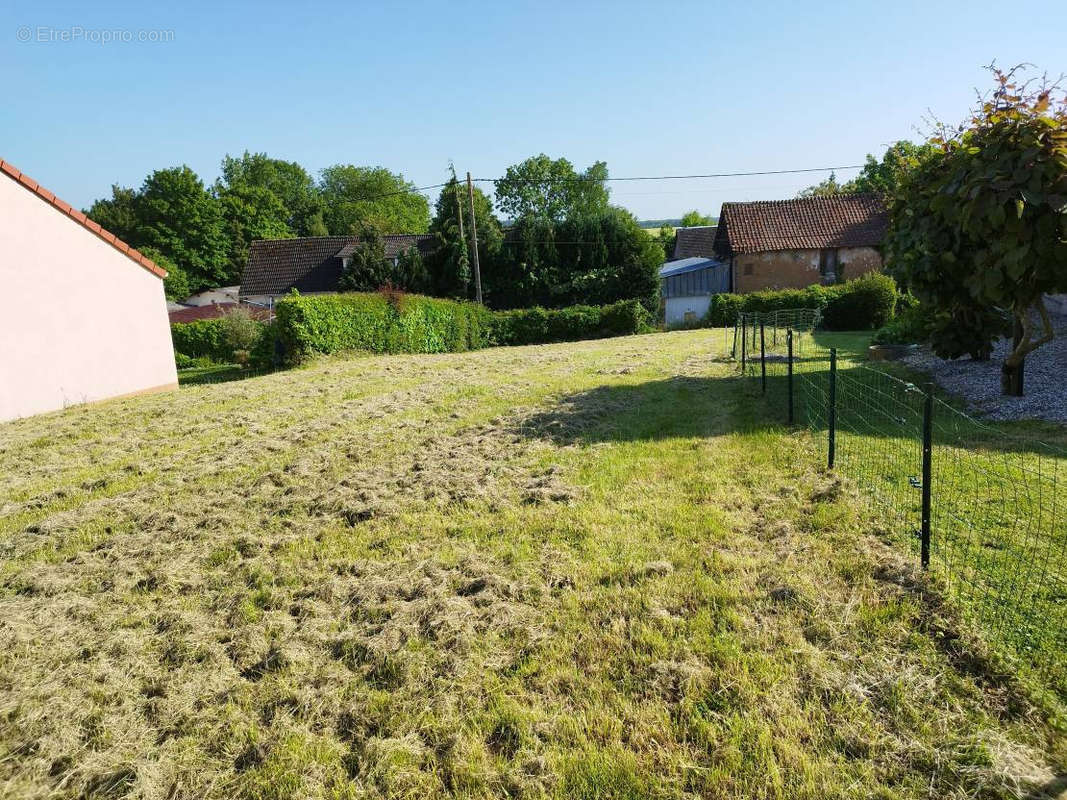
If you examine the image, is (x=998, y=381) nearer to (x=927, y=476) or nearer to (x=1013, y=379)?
(x=1013, y=379)

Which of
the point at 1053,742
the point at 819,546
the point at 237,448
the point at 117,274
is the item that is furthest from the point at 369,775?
the point at 117,274

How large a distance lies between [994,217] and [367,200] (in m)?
69.8

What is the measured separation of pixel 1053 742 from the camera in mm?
2387

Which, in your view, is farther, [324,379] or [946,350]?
[324,379]

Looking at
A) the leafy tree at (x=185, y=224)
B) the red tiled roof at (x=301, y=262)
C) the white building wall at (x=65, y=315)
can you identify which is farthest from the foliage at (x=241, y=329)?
the leafy tree at (x=185, y=224)

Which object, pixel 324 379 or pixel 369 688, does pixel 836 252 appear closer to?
pixel 324 379

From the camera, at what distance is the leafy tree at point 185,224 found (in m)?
55.2

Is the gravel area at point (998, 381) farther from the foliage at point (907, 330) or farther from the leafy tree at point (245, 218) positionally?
the leafy tree at point (245, 218)

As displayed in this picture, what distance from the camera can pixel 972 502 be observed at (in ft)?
15.3

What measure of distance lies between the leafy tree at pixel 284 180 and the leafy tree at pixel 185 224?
1368cm

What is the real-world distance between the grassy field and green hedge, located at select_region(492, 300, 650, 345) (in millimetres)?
21089

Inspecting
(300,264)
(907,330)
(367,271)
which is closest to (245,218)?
(300,264)

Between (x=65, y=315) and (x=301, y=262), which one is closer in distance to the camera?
(x=65, y=315)

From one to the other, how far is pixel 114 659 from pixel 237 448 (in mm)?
4989
